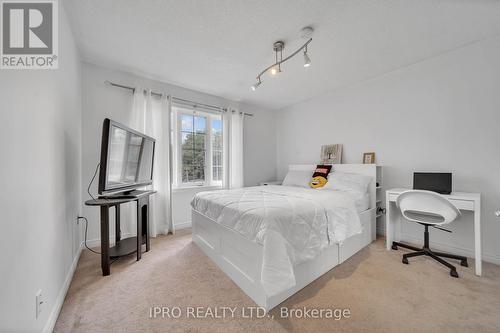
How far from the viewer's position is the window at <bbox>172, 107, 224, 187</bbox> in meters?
3.47

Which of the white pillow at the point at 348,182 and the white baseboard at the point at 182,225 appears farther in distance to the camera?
the white baseboard at the point at 182,225

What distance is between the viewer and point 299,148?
4.33m

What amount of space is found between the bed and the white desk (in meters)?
0.36

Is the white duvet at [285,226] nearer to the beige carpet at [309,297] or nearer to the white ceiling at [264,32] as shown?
the beige carpet at [309,297]

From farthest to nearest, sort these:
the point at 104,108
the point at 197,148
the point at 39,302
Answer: the point at 197,148 < the point at 104,108 < the point at 39,302

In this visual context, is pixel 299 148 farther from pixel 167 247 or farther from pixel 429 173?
pixel 167 247

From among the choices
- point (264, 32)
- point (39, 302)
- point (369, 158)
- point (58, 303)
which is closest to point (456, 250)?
point (369, 158)

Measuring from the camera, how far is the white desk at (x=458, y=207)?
1.88m

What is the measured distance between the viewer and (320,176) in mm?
3346

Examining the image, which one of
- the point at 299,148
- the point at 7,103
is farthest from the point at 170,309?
the point at 299,148

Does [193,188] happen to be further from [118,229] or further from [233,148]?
[118,229]

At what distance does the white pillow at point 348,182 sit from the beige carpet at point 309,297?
0.93 metres

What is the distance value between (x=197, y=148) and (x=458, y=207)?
3757 millimetres

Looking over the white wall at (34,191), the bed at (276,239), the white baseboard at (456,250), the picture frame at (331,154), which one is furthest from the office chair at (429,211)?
the white wall at (34,191)
